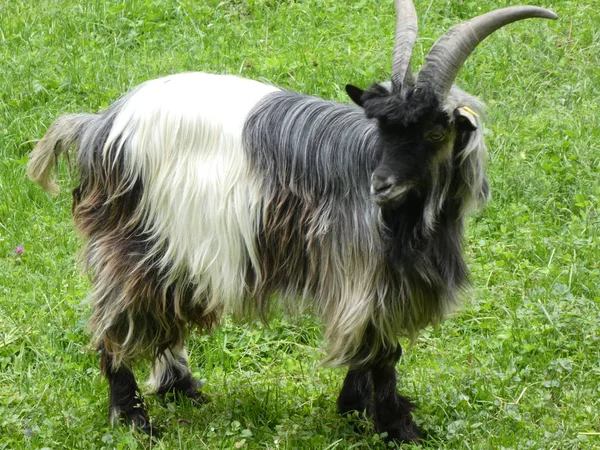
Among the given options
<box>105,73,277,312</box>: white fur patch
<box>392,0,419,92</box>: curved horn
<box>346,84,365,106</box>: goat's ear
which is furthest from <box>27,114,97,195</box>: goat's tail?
<box>392,0,419,92</box>: curved horn

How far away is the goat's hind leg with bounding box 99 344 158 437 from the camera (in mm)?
A: 5121

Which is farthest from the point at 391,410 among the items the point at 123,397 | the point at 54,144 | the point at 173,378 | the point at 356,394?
the point at 54,144

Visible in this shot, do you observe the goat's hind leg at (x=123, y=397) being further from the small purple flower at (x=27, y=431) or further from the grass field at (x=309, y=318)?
the small purple flower at (x=27, y=431)

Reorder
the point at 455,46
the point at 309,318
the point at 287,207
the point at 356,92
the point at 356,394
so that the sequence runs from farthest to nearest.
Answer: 1. the point at 309,318
2. the point at 356,394
3. the point at 287,207
4. the point at 356,92
5. the point at 455,46

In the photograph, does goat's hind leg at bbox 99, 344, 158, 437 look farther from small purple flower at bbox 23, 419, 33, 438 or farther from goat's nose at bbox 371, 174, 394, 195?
goat's nose at bbox 371, 174, 394, 195

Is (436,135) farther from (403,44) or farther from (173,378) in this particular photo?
(173,378)

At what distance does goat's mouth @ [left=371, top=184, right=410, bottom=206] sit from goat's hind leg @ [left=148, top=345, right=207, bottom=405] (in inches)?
71.7

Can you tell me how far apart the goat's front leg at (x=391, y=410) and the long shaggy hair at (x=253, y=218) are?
0.20m

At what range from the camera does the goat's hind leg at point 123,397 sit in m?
5.12

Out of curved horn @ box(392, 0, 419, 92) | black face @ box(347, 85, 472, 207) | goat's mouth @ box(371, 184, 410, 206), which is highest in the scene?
curved horn @ box(392, 0, 419, 92)

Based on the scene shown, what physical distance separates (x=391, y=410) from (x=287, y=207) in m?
1.13

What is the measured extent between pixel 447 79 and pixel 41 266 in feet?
11.1

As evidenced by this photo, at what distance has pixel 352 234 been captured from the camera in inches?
174

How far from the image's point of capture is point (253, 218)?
462cm
